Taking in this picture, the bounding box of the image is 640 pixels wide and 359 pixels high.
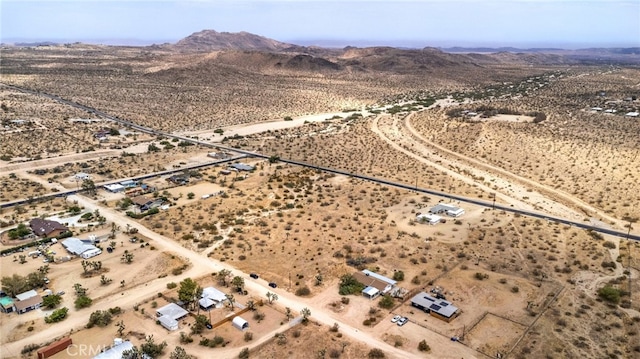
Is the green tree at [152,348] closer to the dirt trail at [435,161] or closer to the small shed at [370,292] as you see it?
the small shed at [370,292]

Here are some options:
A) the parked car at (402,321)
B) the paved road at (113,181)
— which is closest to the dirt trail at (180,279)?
the parked car at (402,321)

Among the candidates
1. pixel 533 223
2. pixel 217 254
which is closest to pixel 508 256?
pixel 533 223

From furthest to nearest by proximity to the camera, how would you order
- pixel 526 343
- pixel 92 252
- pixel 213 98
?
pixel 213 98 → pixel 92 252 → pixel 526 343

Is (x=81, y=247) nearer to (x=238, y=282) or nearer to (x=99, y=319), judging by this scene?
(x=99, y=319)

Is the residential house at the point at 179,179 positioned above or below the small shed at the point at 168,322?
above

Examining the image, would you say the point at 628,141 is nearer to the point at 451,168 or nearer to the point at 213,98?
the point at 451,168

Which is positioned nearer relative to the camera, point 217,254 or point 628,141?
point 217,254

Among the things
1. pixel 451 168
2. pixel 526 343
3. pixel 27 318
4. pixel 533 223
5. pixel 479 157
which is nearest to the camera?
pixel 526 343
